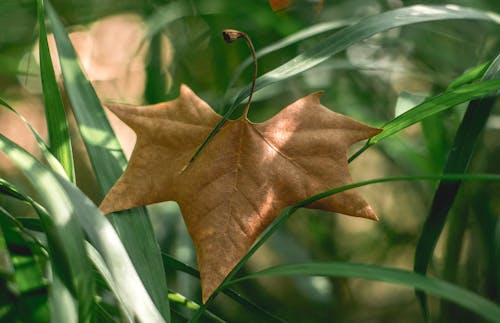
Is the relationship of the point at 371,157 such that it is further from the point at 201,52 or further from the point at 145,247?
the point at 145,247

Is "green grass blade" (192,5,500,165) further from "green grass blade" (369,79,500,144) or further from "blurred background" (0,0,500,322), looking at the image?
"blurred background" (0,0,500,322)

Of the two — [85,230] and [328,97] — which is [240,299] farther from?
[328,97]

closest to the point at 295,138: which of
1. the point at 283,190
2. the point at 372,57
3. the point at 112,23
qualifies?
the point at 283,190

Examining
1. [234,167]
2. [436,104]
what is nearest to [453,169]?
[436,104]

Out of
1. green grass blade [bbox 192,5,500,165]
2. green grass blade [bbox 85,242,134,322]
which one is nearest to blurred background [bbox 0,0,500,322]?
green grass blade [bbox 192,5,500,165]

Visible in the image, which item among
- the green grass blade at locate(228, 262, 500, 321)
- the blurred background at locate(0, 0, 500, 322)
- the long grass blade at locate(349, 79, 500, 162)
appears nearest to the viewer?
the green grass blade at locate(228, 262, 500, 321)
